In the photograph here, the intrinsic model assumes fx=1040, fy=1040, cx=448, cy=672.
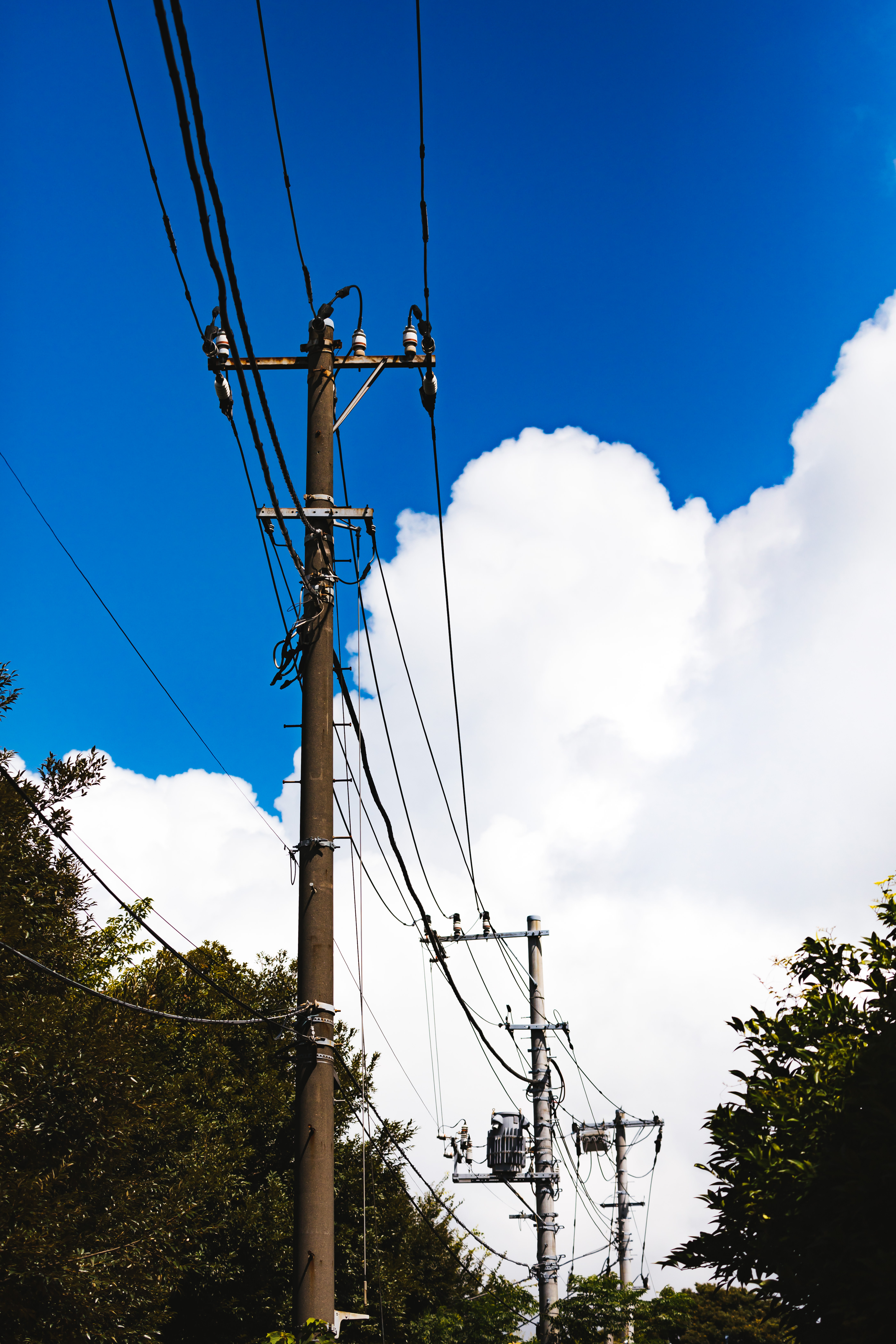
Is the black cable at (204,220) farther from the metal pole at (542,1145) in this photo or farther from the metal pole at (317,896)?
the metal pole at (542,1145)

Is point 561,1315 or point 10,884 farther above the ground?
point 10,884

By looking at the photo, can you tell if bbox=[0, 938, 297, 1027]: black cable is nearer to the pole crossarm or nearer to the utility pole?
the pole crossarm

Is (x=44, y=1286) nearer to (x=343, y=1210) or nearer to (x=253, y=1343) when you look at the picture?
(x=253, y=1343)

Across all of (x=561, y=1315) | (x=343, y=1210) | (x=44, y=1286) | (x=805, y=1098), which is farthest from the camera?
(x=343, y=1210)

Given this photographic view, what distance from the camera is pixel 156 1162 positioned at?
22469 mm

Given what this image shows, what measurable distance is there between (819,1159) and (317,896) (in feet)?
16.1

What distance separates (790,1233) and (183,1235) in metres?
13.4

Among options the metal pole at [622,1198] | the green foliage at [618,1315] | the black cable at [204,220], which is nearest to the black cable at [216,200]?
the black cable at [204,220]

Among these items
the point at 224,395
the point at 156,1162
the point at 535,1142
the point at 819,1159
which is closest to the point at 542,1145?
the point at 535,1142

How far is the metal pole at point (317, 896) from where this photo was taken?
8469 mm

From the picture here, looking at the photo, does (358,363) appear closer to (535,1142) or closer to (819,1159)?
(819,1159)

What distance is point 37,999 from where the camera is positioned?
16.2 metres

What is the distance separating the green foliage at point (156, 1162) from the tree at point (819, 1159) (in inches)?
150

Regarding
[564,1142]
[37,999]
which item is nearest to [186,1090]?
[564,1142]
